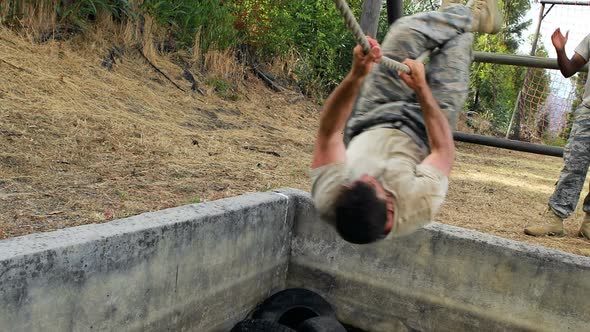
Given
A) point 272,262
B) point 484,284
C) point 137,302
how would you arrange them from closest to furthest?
1. point 137,302
2. point 484,284
3. point 272,262

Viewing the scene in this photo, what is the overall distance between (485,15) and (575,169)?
59.2 inches

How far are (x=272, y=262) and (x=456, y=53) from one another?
150 centimetres

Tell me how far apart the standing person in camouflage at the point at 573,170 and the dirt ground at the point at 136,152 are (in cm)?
12

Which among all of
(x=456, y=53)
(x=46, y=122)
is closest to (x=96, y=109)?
(x=46, y=122)

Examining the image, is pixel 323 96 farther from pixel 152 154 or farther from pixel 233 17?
pixel 152 154

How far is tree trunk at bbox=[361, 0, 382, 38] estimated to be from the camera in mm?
4383

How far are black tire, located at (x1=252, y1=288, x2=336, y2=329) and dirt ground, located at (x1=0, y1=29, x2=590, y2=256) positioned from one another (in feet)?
2.45

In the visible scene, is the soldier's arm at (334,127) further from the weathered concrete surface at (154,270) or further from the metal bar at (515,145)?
the metal bar at (515,145)

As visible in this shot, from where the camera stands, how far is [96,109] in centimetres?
514

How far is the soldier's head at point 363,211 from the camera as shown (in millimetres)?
2170

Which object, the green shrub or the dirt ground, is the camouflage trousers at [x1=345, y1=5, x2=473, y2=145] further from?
the green shrub

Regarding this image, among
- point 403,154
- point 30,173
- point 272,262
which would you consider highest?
point 403,154

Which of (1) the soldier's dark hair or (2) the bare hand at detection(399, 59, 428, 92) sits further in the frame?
(2) the bare hand at detection(399, 59, 428, 92)

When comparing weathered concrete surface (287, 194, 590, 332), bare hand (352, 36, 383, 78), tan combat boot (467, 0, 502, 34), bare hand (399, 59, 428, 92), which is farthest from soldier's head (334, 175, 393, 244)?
tan combat boot (467, 0, 502, 34)
